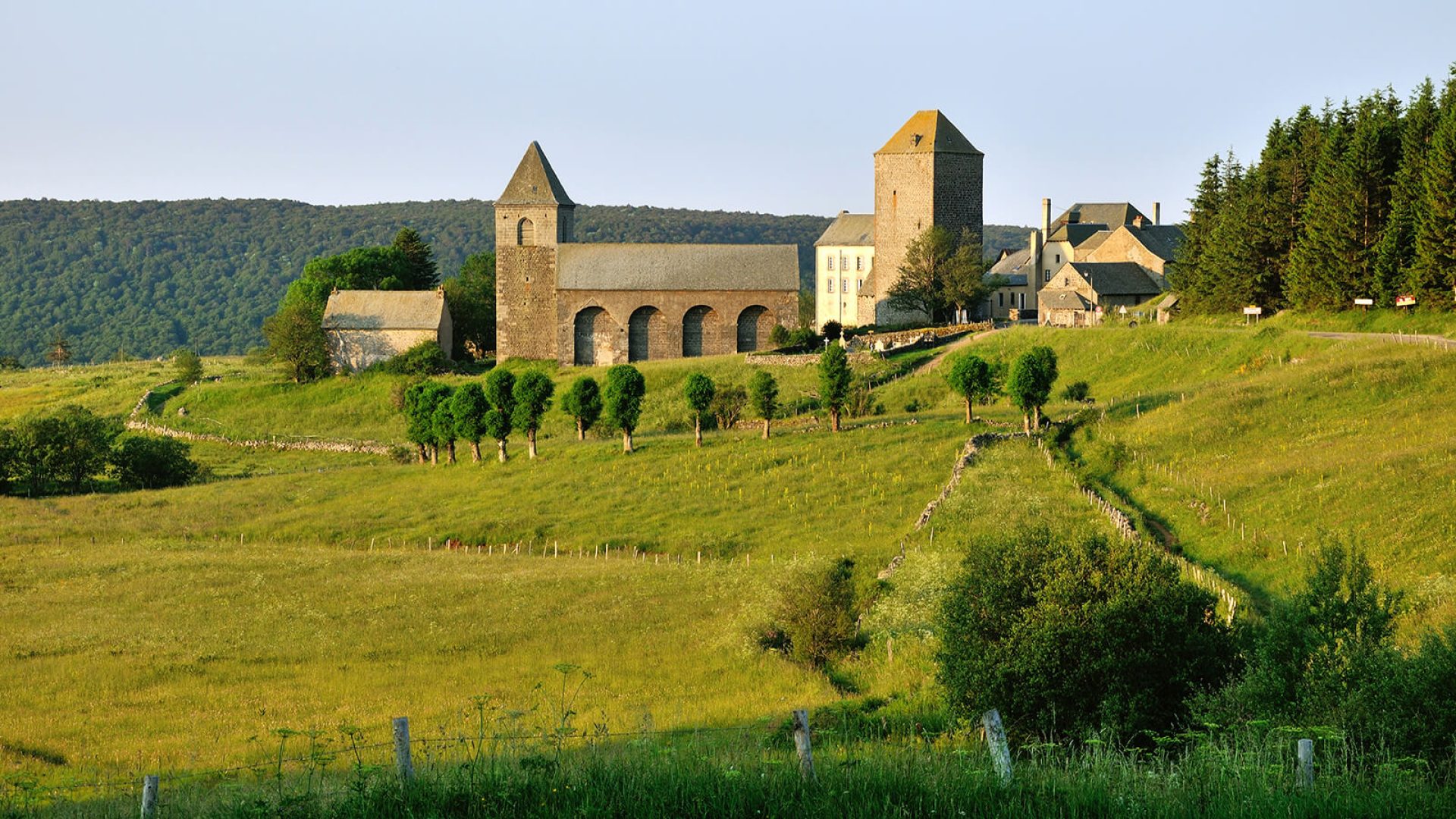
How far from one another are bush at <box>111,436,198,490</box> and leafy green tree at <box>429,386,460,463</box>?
9503 millimetres

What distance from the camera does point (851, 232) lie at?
88.1m

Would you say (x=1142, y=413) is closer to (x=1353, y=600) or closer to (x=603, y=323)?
(x=1353, y=600)

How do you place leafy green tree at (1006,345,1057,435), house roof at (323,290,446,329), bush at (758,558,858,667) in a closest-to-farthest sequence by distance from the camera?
bush at (758,558,858,667) → leafy green tree at (1006,345,1057,435) → house roof at (323,290,446,329)

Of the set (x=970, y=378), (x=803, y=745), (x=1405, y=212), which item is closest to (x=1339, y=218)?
(x=1405, y=212)

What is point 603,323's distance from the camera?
75.8m

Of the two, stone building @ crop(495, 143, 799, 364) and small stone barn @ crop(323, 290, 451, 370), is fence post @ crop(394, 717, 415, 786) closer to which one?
stone building @ crop(495, 143, 799, 364)

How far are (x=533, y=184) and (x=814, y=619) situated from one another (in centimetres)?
5629

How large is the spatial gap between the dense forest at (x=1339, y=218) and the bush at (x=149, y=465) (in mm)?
40074

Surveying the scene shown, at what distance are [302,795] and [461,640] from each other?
1573 centimetres

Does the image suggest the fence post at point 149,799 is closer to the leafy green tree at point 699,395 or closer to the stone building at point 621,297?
the leafy green tree at point 699,395

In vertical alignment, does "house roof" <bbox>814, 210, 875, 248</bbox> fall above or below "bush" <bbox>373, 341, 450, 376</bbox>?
above

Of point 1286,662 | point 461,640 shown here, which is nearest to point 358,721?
point 461,640

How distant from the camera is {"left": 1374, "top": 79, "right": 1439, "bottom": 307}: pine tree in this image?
156 feet

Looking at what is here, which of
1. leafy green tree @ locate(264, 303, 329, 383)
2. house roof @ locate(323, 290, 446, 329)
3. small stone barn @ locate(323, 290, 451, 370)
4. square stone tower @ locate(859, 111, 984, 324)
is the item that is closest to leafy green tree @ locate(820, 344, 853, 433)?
square stone tower @ locate(859, 111, 984, 324)
